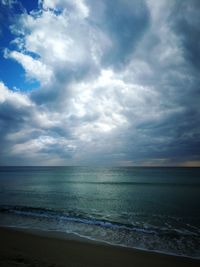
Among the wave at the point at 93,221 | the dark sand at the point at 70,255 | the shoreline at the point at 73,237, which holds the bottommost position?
the wave at the point at 93,221

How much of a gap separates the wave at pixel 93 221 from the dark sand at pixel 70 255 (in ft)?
14.1

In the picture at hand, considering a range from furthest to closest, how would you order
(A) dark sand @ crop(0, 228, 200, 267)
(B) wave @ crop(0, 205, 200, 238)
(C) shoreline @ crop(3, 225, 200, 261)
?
1. (B) wave @ crop(0, 205, 200, 238)
2. (C) shoreline @ crop(3, 225, 200, 261)
3. (A) dark sand @ crop(0, 228, 200, 267)

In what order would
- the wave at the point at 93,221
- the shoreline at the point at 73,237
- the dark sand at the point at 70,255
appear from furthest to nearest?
the wave at the point at 93,221, the shoreline at the point at 73,237, the dark sand at the point at 70,255

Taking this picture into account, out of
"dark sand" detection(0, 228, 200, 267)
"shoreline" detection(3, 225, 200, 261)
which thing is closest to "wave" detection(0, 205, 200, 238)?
"shoreline" detection(3, 225, 200, 261)

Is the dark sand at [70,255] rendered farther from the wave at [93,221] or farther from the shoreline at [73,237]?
the wave at [93,221]

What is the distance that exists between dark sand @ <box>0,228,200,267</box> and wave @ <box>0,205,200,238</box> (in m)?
4.29

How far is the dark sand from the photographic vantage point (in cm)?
834

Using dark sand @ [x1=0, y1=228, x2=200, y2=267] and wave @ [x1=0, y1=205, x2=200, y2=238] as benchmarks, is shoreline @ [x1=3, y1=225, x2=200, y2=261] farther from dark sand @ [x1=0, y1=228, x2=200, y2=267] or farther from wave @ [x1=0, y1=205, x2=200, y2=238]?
wave @ [x1=0, y1=205, x2=200, y2=238]

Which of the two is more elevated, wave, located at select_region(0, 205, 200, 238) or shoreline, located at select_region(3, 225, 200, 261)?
shoreline, located at select_region(3, 225, 200, 261)

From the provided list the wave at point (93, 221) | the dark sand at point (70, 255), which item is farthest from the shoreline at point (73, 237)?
the wave at point (93, 221)

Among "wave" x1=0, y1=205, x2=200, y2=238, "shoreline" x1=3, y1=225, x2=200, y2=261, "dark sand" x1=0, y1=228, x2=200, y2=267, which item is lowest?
"wave" x1=0, y1=205, x2=200, y2=238

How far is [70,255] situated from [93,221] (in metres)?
7.73

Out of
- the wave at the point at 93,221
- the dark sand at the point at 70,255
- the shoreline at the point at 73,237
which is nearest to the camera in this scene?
the dark sand at the point at 70,255

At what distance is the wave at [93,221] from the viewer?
1412cm
